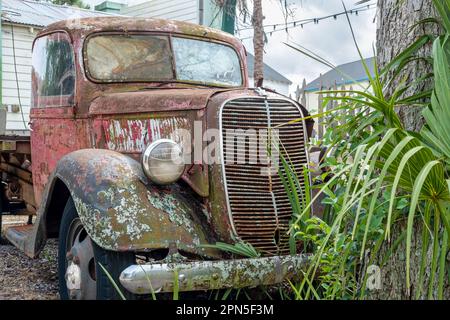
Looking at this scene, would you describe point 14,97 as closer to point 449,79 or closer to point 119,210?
point 119,210

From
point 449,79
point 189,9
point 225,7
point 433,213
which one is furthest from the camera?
point 189,9

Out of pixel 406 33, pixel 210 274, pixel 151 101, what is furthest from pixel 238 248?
pixel 406 33

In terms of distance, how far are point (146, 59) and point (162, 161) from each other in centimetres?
143

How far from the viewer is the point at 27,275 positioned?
4961 mm

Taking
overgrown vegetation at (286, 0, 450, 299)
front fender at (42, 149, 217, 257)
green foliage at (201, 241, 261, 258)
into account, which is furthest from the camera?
green foliage at (201, 241, 261, 258)

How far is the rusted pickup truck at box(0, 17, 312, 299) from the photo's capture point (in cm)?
325

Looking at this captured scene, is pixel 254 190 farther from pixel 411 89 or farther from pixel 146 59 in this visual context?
pixel 146 59

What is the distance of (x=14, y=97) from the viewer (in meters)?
13.2

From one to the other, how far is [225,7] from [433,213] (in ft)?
28.8

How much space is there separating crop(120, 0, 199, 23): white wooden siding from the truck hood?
985cm

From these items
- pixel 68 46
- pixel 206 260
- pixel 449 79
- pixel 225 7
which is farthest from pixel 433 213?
pixel 225 7

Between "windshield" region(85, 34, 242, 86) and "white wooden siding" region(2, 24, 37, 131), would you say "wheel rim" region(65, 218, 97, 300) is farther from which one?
"white wooden siding" region(2, 24, 37, 131)

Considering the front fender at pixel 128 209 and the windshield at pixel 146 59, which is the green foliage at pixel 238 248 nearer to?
the front fender at pixel 128 209

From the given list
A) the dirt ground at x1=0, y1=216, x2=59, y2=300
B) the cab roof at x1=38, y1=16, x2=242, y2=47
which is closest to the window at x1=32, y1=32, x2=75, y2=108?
the cab roof at x1=38, y1=16, x2=242, y2=47
